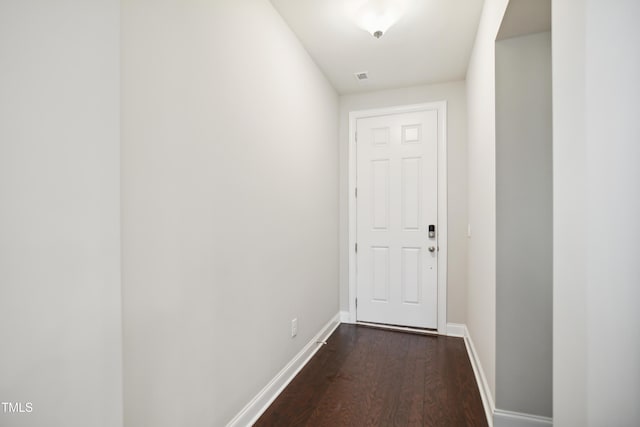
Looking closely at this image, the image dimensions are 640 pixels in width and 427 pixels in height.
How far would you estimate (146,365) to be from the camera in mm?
1085

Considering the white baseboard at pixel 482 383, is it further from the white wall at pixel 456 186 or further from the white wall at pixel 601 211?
the white wall at pixel 601 211

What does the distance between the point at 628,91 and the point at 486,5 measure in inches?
67.3

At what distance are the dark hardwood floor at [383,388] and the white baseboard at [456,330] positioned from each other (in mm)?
132

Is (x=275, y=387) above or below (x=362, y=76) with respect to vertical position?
below

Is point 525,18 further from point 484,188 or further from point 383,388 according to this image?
point 383,388

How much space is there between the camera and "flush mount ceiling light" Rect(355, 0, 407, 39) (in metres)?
1.97

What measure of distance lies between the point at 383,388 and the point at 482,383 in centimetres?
64

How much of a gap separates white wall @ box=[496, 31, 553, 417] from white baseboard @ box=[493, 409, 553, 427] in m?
0.03

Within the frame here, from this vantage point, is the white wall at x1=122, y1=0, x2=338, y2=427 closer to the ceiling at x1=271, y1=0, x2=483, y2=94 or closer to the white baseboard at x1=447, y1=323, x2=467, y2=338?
the ceiling at x1=271, y1=0, x2=483, y2=94

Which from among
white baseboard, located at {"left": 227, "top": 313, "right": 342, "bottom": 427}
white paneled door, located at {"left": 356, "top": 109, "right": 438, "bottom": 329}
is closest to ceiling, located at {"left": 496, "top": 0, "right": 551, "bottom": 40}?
white paneled door, located at {"left": 356, "top": 109, "right": 438, "bottom": 329}

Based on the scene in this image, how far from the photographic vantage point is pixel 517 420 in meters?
1.60

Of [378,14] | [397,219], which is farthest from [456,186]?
[378,14]

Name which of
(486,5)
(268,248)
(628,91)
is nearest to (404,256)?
(268,248)

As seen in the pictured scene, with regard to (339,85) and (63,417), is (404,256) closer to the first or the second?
(339,85)
